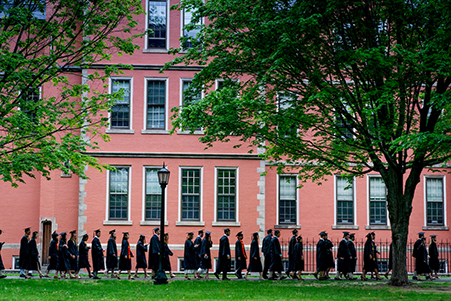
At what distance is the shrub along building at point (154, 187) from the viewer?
80.4ft

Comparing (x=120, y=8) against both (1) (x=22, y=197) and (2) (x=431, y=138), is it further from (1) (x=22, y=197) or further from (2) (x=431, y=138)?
(1) (x=22, y=197)

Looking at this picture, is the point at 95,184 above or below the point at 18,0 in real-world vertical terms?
below

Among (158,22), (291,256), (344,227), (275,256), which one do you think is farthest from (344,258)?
(158,22)

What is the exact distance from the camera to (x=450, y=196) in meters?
27.1

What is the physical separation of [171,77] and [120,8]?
8.63 m

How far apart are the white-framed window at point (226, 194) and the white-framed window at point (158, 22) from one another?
6.82 metres

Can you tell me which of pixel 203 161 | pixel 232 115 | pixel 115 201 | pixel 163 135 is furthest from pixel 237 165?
pixel 232 115

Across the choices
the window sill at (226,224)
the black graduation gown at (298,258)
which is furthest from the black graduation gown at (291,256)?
the window sill at (226,224)

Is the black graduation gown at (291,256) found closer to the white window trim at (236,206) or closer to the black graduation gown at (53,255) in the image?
the white window trim at (236,206)

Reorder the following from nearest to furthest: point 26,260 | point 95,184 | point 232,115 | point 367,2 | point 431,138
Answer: point 431,138, point 367,2, point 232,115, point 26,260, point 95,184

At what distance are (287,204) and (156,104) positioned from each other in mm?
8178

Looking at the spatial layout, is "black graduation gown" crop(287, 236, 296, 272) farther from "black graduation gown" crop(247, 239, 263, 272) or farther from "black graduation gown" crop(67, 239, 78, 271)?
"black graduation gown" crop(67, 239, 78, 271)

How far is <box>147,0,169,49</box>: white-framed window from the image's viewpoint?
25.6 m

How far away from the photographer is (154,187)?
81.7 feet
